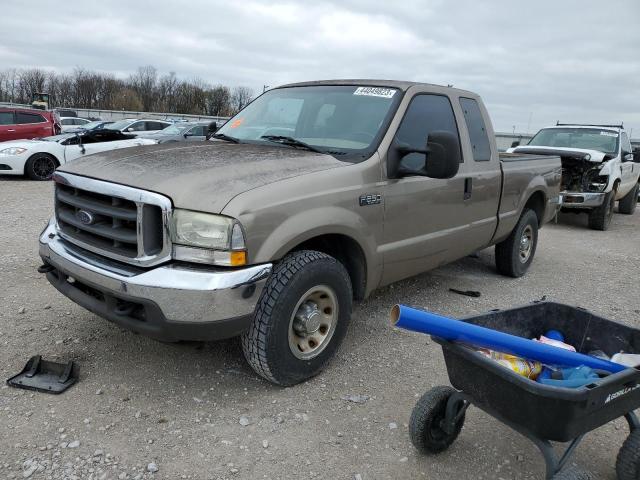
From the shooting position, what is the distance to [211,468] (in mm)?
2508

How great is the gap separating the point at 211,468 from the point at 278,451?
1.13 feet

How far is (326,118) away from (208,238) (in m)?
1.68

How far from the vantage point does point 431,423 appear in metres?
2.61

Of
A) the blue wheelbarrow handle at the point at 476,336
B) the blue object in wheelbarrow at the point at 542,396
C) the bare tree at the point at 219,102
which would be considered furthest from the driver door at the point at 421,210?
the bare tree at the point at 219,102

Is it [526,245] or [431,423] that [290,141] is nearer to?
[431,423]

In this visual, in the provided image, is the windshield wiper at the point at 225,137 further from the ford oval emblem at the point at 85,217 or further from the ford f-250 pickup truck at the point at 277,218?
the ford oval emblem at the point at 85,217

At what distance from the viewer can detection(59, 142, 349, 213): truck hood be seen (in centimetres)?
275

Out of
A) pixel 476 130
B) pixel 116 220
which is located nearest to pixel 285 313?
pixel 116 220

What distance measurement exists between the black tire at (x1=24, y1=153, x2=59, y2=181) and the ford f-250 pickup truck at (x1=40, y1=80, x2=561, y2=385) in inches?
352

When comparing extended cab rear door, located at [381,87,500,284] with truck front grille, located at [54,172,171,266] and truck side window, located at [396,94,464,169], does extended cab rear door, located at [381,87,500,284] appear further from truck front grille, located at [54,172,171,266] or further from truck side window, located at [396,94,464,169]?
truck front grille, located at [54,172,171,266]

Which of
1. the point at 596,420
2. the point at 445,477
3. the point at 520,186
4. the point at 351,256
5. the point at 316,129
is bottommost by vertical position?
the point at 445,477

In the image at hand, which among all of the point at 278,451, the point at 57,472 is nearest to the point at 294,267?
the point at 278,451

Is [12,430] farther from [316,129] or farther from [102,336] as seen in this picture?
[316,129]

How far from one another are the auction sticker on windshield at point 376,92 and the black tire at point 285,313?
1.43m
